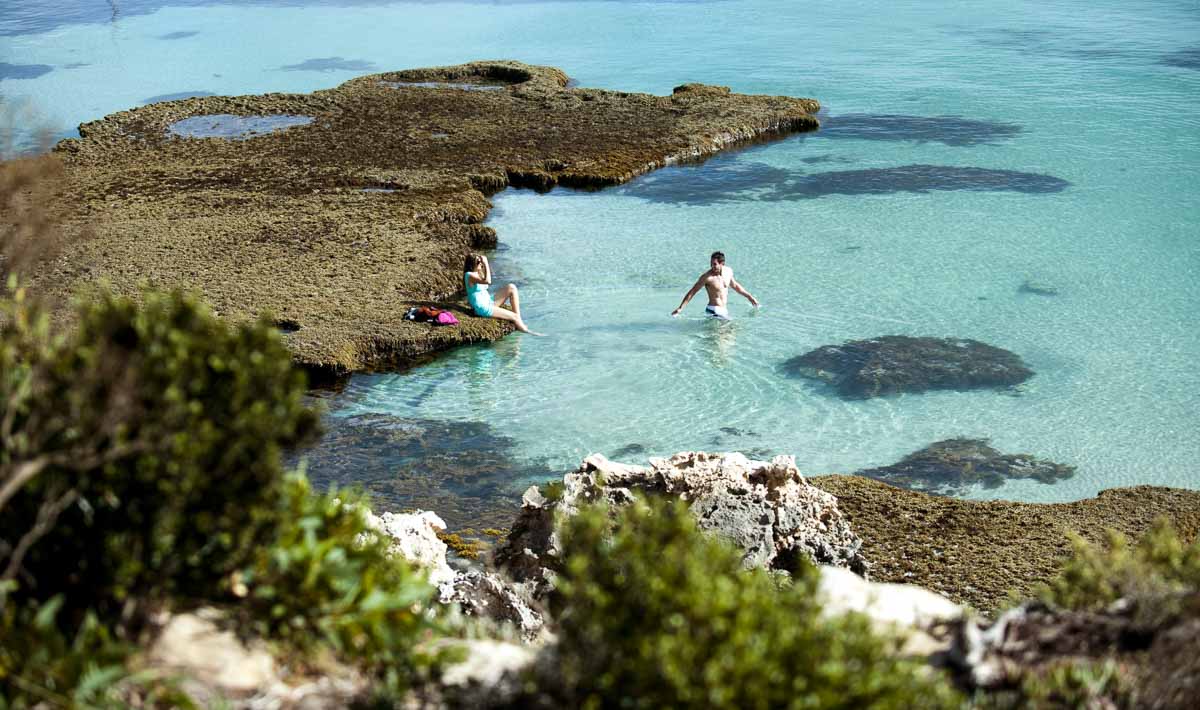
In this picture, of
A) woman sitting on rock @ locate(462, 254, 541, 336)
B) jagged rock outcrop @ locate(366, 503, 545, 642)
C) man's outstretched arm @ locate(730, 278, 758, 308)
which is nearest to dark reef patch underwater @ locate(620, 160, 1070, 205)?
man's outstretched arm @ locate(730, 278, 758, 308)

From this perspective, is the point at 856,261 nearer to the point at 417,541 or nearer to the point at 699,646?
the point at 417,541

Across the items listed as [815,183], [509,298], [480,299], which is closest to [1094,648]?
[480,299]

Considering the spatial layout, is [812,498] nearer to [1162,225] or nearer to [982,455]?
[982,455]

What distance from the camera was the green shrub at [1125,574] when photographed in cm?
526

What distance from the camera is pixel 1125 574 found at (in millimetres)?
5426

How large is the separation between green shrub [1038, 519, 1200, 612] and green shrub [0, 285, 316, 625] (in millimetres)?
3747

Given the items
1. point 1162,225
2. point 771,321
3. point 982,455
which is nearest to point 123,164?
point 771,321

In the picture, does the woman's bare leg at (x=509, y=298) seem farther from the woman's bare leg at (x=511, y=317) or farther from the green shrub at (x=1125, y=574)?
the green shrub at (x=1125, y=574)

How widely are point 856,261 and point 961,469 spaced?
309 inches

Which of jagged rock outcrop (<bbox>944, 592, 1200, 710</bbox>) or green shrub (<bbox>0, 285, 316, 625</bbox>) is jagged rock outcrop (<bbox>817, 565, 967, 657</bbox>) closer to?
jagged rock outcrop (<bbox>944, 592, 1200, 710</bbox>)

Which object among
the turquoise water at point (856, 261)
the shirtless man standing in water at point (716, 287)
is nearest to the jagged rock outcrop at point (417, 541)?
the turquoise water at point (856, 261)

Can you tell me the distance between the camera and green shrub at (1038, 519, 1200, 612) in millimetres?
5258

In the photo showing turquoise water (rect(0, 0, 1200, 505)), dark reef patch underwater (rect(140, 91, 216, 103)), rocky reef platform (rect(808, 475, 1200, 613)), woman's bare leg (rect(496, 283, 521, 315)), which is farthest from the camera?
dark reef patch underwater (rect(140, 91, 216, 103))

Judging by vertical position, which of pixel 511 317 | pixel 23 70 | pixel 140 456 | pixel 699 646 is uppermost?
pixel 140 456
